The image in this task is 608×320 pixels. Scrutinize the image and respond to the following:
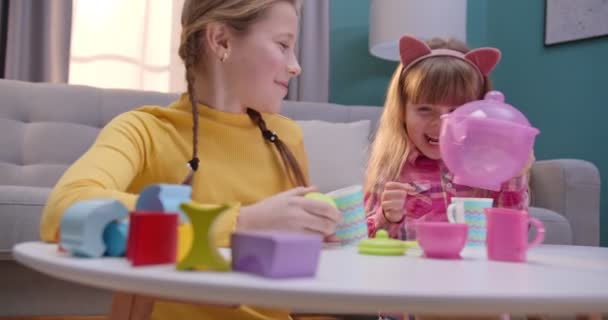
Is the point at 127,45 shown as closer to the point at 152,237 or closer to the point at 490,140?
the point at 490,140

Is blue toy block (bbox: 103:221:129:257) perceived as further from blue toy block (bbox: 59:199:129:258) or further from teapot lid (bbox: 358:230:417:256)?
teapot lid (bbox: 358:230:417:256)

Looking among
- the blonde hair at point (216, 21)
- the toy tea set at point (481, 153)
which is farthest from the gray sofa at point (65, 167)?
the toy tea set at point (481, 153)

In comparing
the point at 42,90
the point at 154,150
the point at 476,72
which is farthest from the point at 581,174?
the point at 42,90

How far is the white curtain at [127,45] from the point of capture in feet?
10.2

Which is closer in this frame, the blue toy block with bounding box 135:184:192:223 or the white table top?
the white table top

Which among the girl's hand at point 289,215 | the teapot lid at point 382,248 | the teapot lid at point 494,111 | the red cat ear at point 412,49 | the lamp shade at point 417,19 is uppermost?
the lamp shade at point 417,19

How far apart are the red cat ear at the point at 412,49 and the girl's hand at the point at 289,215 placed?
881 mm

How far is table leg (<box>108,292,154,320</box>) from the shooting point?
2.71ft

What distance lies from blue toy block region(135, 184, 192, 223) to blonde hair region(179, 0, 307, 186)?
384 mm

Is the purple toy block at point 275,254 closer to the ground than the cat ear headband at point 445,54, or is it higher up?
closer to the ground

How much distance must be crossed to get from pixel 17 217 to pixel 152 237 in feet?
4.57

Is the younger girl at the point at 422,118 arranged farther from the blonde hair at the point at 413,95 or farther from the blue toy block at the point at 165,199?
the blue toy block at the point at 165,199

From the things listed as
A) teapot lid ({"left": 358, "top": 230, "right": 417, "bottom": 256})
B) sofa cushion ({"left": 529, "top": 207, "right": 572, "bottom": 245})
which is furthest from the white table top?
sofa cushion ({"left": 529, "top": 207, "right": 572, "bottom": 245})

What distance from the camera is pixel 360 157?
2643 millimetres
